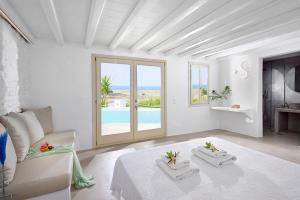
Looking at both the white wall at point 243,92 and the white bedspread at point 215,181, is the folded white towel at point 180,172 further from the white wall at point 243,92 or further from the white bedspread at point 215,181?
the white wall at point 243,92

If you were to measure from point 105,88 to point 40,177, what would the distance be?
259 cm

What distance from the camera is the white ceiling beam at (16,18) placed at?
1.93 meters

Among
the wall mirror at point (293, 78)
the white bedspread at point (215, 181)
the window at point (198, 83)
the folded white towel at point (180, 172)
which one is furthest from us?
the window at point (198, 83)

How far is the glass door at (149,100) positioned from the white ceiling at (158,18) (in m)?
1.08

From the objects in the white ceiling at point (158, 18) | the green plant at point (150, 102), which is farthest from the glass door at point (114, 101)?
the white ceiling at point (158, 18)

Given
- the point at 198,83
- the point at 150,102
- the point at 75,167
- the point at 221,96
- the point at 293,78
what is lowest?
the point at 75,167

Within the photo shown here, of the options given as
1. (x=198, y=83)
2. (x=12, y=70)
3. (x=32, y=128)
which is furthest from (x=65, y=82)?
(x=198, y=83)

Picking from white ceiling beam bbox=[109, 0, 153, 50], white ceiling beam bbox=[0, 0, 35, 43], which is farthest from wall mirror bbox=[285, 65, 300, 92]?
white ceiling beam bbox=[0, 0, 35, 43]

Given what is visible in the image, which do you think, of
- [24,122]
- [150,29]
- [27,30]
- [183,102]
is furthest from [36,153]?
[183,102]

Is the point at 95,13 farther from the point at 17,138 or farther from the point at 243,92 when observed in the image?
the point at 243,92

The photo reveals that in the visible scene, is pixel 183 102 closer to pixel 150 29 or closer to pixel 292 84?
pixel 150 29

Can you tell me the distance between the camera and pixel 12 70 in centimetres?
242

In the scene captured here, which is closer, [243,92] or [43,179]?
[43,179]

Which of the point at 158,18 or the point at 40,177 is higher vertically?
the point at 158,18
